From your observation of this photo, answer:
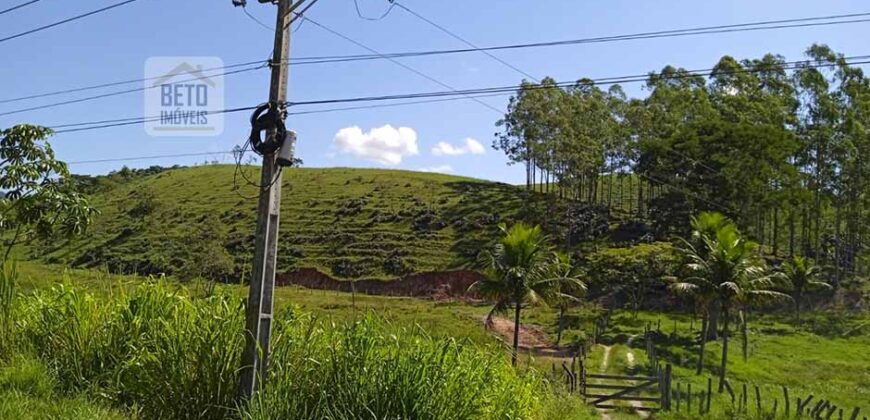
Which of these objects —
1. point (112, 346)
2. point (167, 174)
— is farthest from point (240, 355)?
point (167, 174)

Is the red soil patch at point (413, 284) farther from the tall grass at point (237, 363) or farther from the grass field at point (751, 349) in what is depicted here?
the tall grass at point (237, 363)

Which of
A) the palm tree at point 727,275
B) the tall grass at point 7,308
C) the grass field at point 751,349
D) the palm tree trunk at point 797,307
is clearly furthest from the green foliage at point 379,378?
the palm tree trunk at point 797,307

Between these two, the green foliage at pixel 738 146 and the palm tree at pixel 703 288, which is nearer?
the palm tree at pixel 703 288

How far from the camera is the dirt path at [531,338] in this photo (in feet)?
111

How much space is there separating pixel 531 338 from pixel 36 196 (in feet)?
103

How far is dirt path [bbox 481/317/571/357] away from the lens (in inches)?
1327

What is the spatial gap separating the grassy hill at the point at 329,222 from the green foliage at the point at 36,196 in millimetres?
39604

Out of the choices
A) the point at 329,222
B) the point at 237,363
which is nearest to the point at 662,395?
the point at 237,363

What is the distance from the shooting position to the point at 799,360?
32.1m

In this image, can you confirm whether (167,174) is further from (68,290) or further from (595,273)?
(68,290)

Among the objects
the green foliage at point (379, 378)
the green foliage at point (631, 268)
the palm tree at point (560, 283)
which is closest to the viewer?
the green foliage at point (379, 378)

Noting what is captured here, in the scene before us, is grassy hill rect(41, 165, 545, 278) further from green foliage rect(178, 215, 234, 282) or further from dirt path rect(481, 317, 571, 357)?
dirt path rect(481, 317, 571, 357)

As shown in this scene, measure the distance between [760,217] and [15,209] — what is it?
5242 centimetres

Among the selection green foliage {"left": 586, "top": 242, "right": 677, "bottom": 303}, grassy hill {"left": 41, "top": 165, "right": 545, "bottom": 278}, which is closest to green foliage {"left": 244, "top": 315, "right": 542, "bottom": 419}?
green foliage {"left": 586, "top": 242, "right": 677, "bottom": 303}
